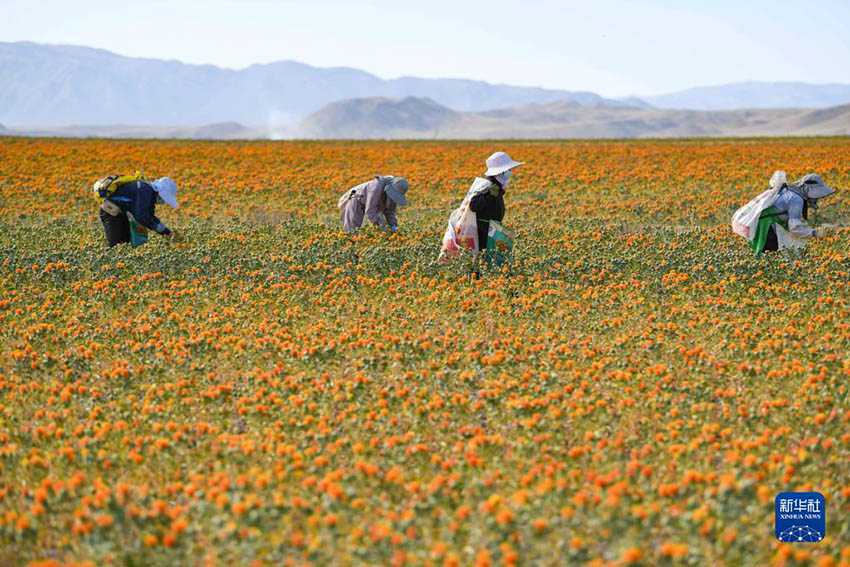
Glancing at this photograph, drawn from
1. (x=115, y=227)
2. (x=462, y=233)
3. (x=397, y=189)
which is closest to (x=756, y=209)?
(x=462, y=233)

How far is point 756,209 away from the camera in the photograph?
983 centimetres

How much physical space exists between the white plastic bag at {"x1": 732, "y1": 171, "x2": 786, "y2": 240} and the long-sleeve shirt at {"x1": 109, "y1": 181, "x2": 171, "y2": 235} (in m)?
8.29

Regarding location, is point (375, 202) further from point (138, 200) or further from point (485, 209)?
point (138, 200)

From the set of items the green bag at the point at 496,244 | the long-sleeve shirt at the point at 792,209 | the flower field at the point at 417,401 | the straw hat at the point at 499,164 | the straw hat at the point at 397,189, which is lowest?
the flower field at the point at 417,401

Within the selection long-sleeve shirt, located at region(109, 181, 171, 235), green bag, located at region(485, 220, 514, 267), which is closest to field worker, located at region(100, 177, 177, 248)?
long-sleeve shirt, located at region(109, 181, 171, 235)

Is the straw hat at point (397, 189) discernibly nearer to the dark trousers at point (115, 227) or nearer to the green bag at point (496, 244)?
the green bag at point (496, 244)

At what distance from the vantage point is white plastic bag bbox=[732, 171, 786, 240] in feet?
32.0

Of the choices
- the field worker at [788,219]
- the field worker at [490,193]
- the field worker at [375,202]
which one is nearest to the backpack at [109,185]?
the field worker at [375,202]

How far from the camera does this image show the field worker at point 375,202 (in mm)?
11438

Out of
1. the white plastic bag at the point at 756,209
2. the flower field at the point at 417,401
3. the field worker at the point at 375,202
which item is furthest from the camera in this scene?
the field worker at the point at 375,202

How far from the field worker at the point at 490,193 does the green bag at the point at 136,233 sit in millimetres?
5217

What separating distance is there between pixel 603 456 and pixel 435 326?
3.25 meters

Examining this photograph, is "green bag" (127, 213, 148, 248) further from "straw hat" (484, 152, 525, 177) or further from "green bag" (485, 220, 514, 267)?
"straw hat" (484, 152, 525, 177)

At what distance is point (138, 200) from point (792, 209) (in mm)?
9105
